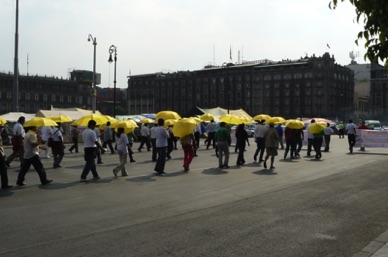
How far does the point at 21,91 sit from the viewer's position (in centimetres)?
11638

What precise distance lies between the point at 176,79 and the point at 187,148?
12203 centimetres

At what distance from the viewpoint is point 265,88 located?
399 ft

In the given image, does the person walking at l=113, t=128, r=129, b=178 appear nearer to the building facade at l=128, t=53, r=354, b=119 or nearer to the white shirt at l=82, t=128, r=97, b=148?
the white shirt at l=82, t=128, r=97, b=148

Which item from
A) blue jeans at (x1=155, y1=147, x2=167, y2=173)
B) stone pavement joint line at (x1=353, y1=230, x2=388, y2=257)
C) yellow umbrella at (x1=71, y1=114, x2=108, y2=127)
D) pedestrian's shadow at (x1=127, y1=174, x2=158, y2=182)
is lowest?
stone pavement joint line at (x1=353, y1=230, x2=388, y2=257)

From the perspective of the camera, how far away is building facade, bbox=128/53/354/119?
11419cm

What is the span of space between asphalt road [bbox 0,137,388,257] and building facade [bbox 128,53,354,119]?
92350 mm

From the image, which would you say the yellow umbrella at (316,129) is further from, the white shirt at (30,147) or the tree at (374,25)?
the tree at (374,25)

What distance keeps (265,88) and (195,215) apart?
11562 centimetres

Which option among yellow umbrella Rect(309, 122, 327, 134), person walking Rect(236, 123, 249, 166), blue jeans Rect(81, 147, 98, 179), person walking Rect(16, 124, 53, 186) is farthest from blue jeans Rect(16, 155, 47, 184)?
yellow umbrella Rect(309, 122, 327, 134)

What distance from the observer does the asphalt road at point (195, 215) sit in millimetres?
6359

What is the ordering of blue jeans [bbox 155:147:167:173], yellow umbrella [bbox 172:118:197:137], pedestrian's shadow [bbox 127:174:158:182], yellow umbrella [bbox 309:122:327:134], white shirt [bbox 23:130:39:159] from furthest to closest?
1. yellow umbrella [bbox 309:122:327:134]
2. yellow umbrella [bbox 172:118:197:137]
3. blue jeans [bbox 155:147:167:173]
4. pedestrian's shadow [bbox 127:174:158:182]
5. white shirt [bbox 23:130:39:159]

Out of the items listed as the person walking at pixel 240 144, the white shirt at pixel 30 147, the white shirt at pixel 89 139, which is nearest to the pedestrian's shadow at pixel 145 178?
the white shirt at pixel 89 139

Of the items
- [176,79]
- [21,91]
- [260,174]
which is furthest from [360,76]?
[260,174]

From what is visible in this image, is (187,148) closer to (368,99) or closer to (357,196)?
(357,196)
